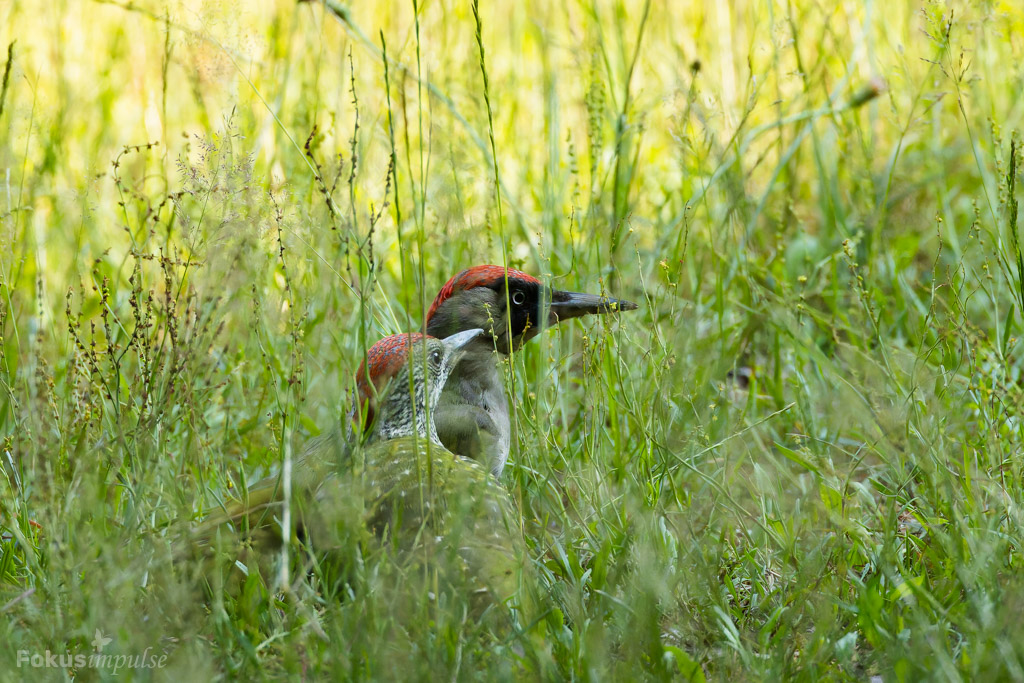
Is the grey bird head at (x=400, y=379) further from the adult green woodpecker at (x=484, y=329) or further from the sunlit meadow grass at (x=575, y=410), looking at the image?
the adult green woodpecker at (x=484, y=329)

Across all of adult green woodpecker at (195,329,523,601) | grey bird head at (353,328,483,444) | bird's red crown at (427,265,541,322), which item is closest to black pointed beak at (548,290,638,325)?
bird's red crown at (427,265,541,322)

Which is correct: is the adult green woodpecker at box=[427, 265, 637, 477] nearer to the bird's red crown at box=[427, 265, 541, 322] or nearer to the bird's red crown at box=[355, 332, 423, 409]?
the bird's red crown at box=[427, 265, 541, 322]

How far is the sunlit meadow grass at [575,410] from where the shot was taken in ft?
6.78

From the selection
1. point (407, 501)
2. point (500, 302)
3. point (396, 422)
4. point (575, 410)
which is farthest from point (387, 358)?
point (575, 410)

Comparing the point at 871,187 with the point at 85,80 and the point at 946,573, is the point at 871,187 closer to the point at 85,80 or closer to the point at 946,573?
the point at 946,573

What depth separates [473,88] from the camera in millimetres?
4145

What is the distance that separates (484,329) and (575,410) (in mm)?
579

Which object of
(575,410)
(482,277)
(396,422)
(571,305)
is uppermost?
(482,277)

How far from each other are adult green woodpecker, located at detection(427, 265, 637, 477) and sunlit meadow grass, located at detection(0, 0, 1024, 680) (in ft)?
0.36

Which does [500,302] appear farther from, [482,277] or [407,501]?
[407,501]

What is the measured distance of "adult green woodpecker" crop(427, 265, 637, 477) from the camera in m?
3.41

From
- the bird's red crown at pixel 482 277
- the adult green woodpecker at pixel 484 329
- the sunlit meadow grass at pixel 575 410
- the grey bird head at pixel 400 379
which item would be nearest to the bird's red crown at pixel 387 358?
the grey bird head at pixel 400 379

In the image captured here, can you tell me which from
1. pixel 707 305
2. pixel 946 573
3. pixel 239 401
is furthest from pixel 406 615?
pixel 707 305

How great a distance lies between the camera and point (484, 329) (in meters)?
3.64
